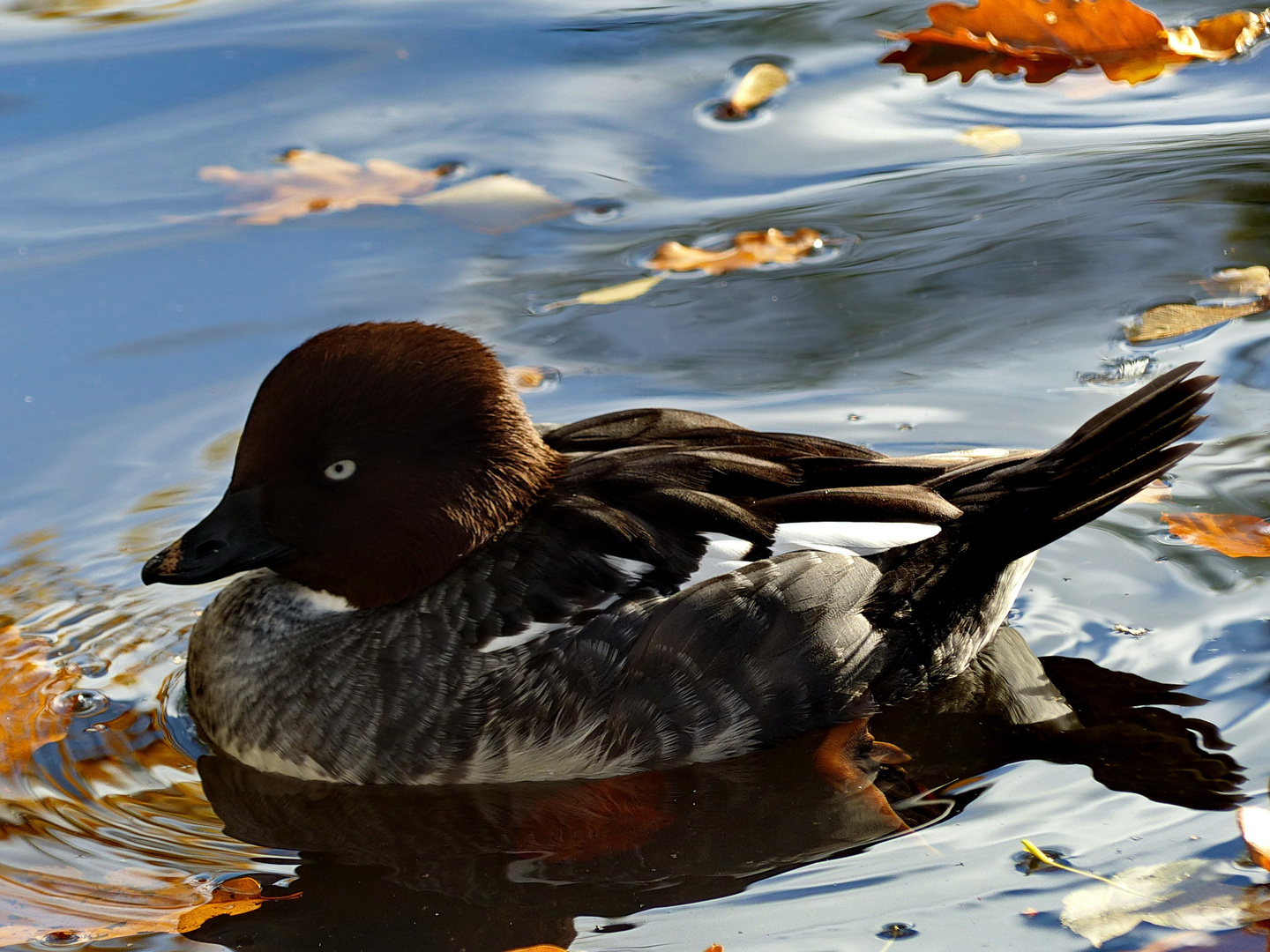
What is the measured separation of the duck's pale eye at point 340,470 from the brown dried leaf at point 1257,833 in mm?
2321

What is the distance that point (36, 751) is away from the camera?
418 centimetres

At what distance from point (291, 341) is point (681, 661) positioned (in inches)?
111

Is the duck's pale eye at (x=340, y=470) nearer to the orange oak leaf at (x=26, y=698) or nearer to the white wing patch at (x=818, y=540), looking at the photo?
the white wing patch at (x=818, y=540)

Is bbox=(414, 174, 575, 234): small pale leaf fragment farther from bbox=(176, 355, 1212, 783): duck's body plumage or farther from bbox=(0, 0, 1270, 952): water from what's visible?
bbox=(176, 355, 1212, 783): duck's body plumage

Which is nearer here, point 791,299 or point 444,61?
point 791,299

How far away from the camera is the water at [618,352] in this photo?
11.7 feet

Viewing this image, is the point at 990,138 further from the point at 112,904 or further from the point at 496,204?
the point at 112,904

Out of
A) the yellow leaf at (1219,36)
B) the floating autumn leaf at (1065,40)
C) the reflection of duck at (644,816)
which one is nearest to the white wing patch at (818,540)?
the reflection of duck at (644,816)

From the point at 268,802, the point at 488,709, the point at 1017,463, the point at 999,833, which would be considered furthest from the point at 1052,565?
the point at 268,802

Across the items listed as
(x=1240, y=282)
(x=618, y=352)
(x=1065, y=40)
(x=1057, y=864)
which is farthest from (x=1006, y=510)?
(x=1065, y=40)

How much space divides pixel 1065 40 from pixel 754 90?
1624 millimetres

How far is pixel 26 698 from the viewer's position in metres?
4.39

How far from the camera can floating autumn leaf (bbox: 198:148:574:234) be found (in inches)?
283

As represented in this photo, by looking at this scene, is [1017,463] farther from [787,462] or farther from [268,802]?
[268,802]
